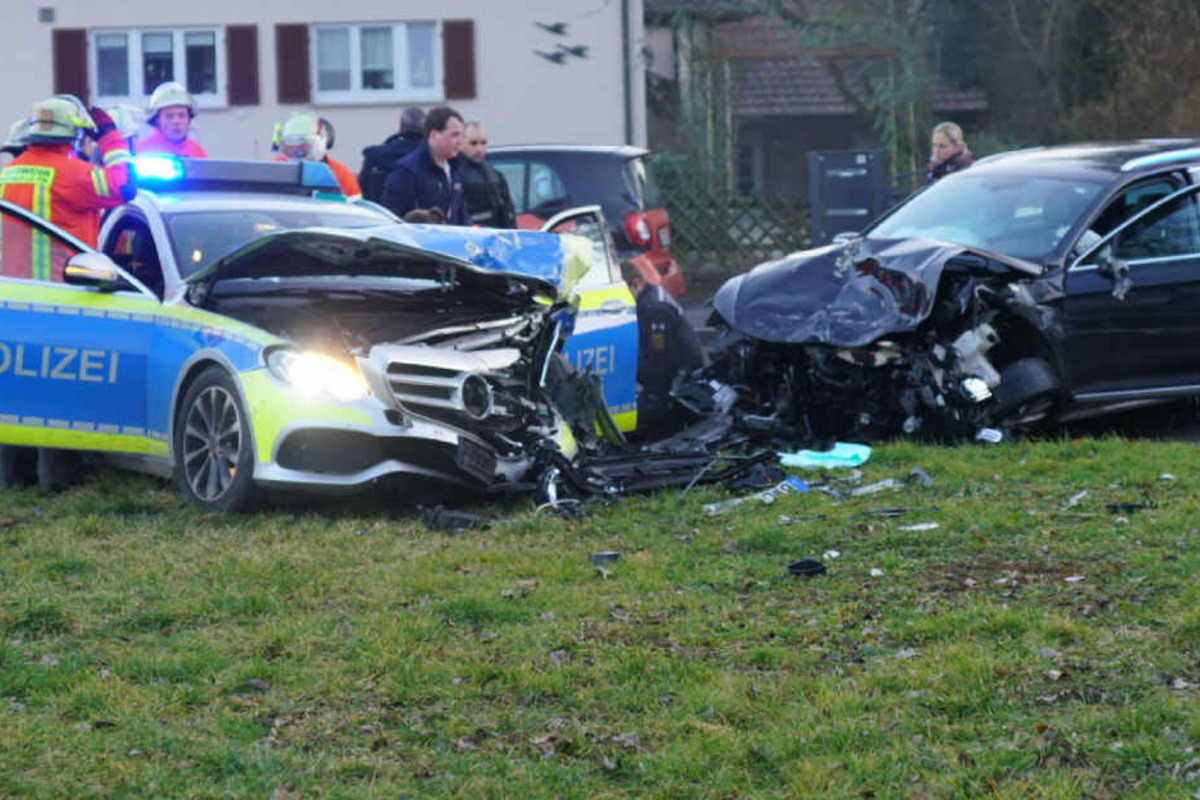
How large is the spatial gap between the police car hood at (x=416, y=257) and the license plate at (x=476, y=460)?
81 cm

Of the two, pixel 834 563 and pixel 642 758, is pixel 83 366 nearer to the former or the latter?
pixel 834 563

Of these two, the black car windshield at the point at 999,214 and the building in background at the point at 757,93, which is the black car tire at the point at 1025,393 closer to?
the black car windshield at the point at 999,214

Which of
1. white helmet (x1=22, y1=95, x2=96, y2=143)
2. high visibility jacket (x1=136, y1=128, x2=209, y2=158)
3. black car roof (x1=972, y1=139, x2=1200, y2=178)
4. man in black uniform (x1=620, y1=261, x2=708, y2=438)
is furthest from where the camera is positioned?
high visibility jacket (x1=136, y1=128, x2=209, y2=158)

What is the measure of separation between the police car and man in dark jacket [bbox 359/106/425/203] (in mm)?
3222

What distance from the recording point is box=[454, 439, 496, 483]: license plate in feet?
28.0

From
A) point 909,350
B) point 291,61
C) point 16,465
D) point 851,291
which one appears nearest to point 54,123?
point 16,465

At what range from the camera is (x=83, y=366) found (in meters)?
9.26

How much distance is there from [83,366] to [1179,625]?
547 cm

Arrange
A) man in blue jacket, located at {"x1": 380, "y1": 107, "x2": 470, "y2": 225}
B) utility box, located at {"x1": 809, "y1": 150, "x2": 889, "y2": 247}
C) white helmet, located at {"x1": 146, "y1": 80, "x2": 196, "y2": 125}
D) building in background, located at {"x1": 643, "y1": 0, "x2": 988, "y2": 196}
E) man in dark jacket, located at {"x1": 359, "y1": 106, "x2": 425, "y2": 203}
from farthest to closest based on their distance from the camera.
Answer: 1. building in background, located at {"x1": 643, "y1": 0, "x2": 988, "y2": 196}
2. utility box, located at {"x1": 809, "y1": 150, "x2": 889, "y2": 247}
3. man in dark jacket, located at {"x1": 359, "y1": 106, "x2": 425, "y2": 203}
4. white helmet, located at {"x1": 146, "y1": 80, "x2": 196, "y2": 125}
5. man in blue jacket, located at {"x1": 380, "y1": 107, "x2": 470, "y2": 225}

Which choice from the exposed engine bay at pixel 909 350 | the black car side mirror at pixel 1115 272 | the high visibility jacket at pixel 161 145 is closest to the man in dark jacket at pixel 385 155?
the high visibility jacket at pixel 161 145

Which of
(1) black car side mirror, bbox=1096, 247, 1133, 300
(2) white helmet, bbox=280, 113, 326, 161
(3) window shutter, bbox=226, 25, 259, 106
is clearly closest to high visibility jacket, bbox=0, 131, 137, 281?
(2) white helmet, bbox=280, 113, 326, 161

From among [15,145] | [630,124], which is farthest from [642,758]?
[630,124]

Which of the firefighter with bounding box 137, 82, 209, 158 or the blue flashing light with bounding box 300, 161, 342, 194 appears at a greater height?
the firefighter with bounding box 137, 82, 209, 158

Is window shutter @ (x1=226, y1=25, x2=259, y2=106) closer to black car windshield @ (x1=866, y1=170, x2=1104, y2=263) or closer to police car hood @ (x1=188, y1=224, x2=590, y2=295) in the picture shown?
black car windshield @ (x1=866, y1=170, x2=1104, y2=263)
